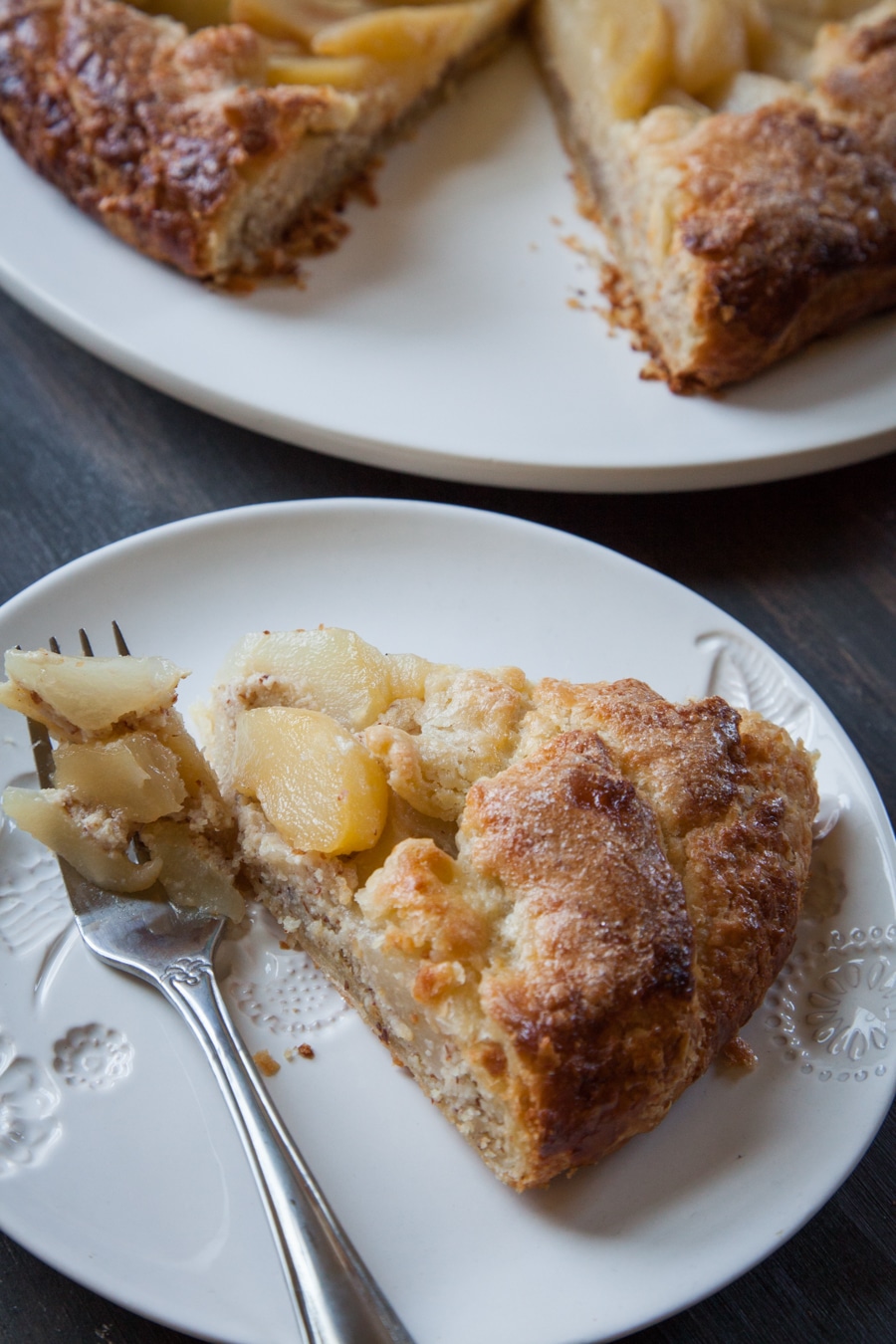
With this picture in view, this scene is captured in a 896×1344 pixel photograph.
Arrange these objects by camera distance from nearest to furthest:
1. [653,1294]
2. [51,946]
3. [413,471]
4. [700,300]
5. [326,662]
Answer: [653,1294]
[51,946]
[326,662]
[413,471]
[700,300]

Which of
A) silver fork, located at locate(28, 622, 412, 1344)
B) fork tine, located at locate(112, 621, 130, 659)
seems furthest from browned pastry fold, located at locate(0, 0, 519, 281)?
silver fork, located at locate(28, 622, 412, 1344)

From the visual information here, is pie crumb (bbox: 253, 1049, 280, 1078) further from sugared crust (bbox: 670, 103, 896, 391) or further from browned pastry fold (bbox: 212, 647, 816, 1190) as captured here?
sugared crust (bbox: 670, 103, 896, 391)

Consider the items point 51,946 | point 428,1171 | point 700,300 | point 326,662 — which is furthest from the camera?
point 700,300

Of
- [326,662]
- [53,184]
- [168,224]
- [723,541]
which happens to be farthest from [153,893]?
[53,184]

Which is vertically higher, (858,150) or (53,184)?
(53,184)

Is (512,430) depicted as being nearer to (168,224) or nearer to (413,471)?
(413,471)

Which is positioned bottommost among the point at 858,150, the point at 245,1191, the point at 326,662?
the point at 858,150

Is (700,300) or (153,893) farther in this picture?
(700,300)

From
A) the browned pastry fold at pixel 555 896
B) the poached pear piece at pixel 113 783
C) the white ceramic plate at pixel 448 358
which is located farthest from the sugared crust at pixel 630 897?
the white ceramic plate at pixel 448 358
